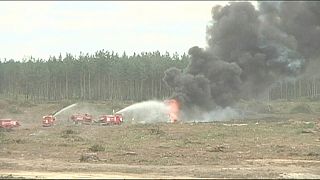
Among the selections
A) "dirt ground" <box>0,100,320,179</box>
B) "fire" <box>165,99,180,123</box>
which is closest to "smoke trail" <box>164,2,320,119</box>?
"fire" <box>165,99,180,123</box>

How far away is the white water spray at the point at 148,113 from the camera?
65375 mm

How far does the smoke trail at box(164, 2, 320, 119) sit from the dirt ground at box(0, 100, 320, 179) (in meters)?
8.51

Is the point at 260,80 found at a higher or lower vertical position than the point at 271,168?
higher

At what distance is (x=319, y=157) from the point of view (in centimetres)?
3412

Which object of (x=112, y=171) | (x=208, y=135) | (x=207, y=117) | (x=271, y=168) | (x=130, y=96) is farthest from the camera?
(x=130, y=96)

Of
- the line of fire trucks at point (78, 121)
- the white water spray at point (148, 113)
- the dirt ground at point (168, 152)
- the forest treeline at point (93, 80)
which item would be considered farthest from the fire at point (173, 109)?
the forest treeline at point (93, 80)

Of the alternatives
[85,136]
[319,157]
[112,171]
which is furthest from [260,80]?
[112,171]

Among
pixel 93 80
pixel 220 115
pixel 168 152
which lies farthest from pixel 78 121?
pixel 93 80

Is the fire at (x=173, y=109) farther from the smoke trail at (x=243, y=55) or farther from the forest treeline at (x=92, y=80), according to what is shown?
the forest treeline at (x=92, y=80)

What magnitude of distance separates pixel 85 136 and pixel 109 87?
70.0 metres

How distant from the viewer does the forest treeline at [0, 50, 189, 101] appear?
112938mm

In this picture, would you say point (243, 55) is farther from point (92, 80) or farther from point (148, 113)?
point (92, 80)

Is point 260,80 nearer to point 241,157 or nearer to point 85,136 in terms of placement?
point 85,136

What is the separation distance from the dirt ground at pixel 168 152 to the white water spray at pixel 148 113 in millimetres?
10282
